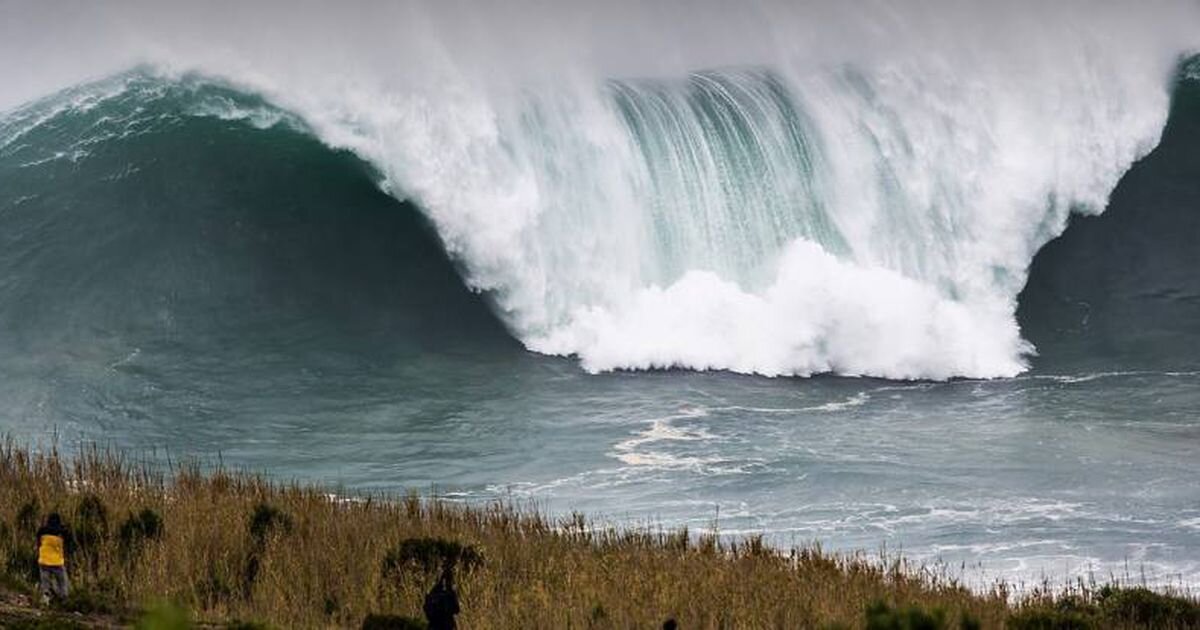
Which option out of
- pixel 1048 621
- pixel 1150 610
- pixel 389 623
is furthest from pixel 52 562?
pixel 1150 610

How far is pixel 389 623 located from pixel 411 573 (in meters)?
1.59

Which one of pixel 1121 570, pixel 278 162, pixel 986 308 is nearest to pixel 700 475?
pixel 1121 570

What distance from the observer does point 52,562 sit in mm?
9367

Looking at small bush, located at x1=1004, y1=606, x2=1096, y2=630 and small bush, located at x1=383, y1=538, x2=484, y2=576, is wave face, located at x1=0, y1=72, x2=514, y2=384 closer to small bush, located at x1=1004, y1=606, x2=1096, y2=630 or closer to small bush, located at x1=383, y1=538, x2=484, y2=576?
small bush, located at x1=383, y1=538, x2=484, y2=576

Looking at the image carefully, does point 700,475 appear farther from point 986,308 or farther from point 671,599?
point 986,308

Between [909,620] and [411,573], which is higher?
[411,573]

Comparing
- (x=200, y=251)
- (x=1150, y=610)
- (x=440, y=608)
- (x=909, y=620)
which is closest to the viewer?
(x=909, y=620)

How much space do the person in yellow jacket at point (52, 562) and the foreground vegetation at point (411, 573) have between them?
13cm

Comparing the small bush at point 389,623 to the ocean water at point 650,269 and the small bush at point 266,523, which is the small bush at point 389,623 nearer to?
the small bush at point 266,523

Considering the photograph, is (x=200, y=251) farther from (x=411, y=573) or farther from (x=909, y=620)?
(x=909, y=620)

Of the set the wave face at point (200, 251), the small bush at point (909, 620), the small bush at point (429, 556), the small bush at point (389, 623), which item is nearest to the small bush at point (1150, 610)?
the small bush at point (429, 556)

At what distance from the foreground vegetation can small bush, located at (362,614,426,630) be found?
0.11 feet

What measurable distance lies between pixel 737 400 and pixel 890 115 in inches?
414

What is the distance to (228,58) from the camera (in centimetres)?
3200
